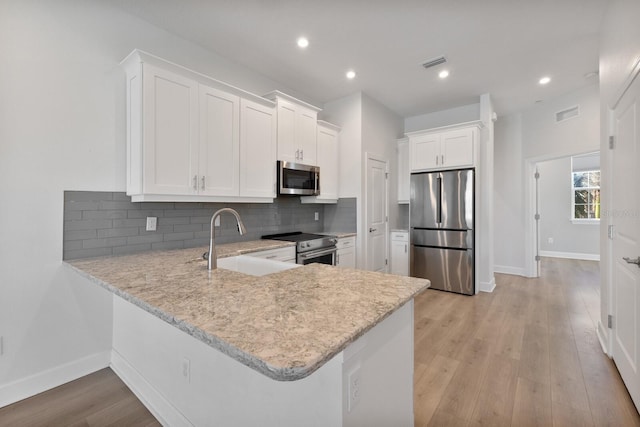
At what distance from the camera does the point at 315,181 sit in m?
3.71

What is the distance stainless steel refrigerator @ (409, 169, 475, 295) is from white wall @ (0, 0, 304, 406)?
385 centimetres

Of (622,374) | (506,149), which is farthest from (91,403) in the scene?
(506,149)

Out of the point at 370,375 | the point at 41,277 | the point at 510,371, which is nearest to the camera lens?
the point at 370,375

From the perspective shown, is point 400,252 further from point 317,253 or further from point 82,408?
point 82,408

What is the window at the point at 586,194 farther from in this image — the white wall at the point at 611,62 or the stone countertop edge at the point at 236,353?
the stone countertop edge at the point at 236,353

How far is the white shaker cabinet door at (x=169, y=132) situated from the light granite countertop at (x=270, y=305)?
0.79m

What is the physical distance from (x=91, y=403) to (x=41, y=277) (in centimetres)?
93

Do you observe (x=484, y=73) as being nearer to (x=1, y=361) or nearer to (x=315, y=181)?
(x=315, y=181)

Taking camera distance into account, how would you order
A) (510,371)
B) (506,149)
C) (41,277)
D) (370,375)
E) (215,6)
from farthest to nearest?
(506,149), (215,6), (510,371), (41,277), (370,375)

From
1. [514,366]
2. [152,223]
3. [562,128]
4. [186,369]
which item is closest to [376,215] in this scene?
[514,366]

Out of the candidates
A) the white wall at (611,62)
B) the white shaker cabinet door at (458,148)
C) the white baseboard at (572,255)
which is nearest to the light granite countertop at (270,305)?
the white wall at (611,62)

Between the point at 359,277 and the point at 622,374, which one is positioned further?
the point at 622,374

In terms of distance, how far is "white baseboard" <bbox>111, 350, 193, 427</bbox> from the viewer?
62.9 inches

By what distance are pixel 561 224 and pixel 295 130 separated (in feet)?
23.0
